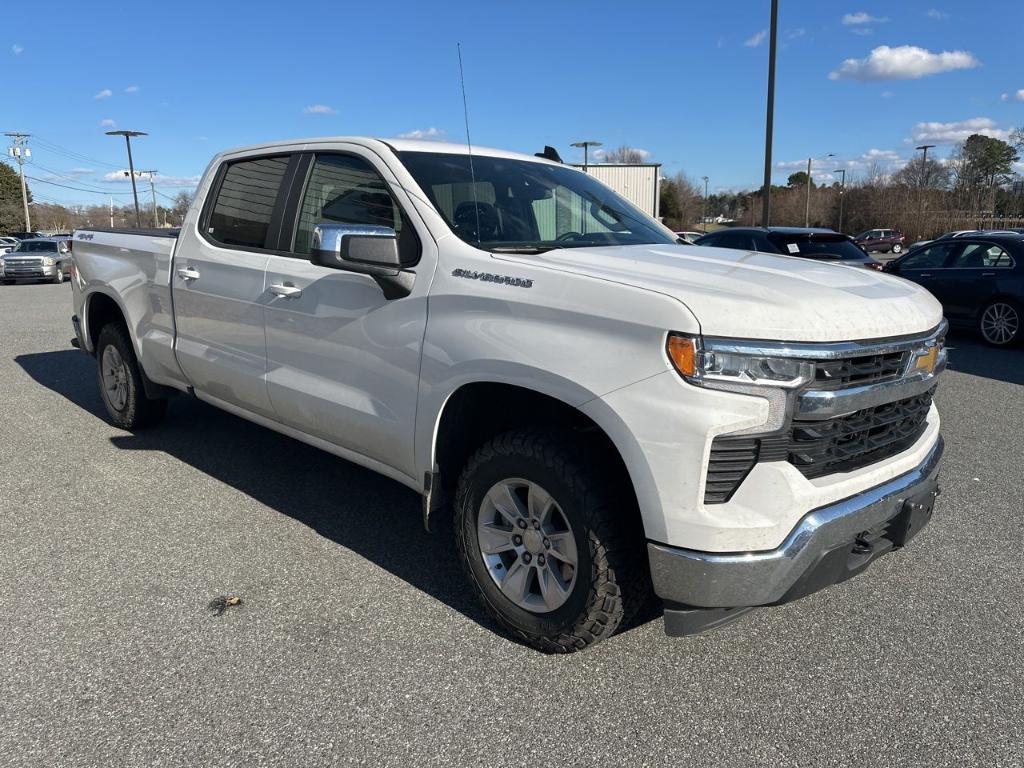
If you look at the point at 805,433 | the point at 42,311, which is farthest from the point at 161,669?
the point at 42,311

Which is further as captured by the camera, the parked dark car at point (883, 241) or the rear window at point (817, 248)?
the parked dark car at point (883, 241)

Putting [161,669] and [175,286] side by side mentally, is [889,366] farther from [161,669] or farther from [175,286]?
[175,286]

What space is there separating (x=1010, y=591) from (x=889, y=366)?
1571 millimetres

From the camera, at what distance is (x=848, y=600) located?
3377mm

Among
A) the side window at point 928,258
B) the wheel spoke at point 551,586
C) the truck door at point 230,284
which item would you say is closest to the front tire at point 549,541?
the wheel spoke at point 551,586

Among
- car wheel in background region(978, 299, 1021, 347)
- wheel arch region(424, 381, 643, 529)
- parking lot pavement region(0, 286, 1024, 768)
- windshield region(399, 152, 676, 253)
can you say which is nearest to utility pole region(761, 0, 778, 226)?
car wheel in background region(978, 299, 1021, 347)

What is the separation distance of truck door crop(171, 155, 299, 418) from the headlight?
2415mm

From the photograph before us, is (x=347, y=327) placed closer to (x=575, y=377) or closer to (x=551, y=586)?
(x=575, y=377)

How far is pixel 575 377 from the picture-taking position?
8.50 feet

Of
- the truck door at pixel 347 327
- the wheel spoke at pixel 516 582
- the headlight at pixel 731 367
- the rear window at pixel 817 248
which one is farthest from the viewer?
the rear window at pixel 817 248

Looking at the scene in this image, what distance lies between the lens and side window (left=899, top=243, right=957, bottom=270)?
37.1ft

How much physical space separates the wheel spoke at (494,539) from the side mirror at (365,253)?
0.99 m

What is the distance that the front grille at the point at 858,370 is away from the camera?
2.42 m

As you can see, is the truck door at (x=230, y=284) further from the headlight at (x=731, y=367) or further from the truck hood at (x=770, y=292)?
the headlight at (x=731, y=367)
